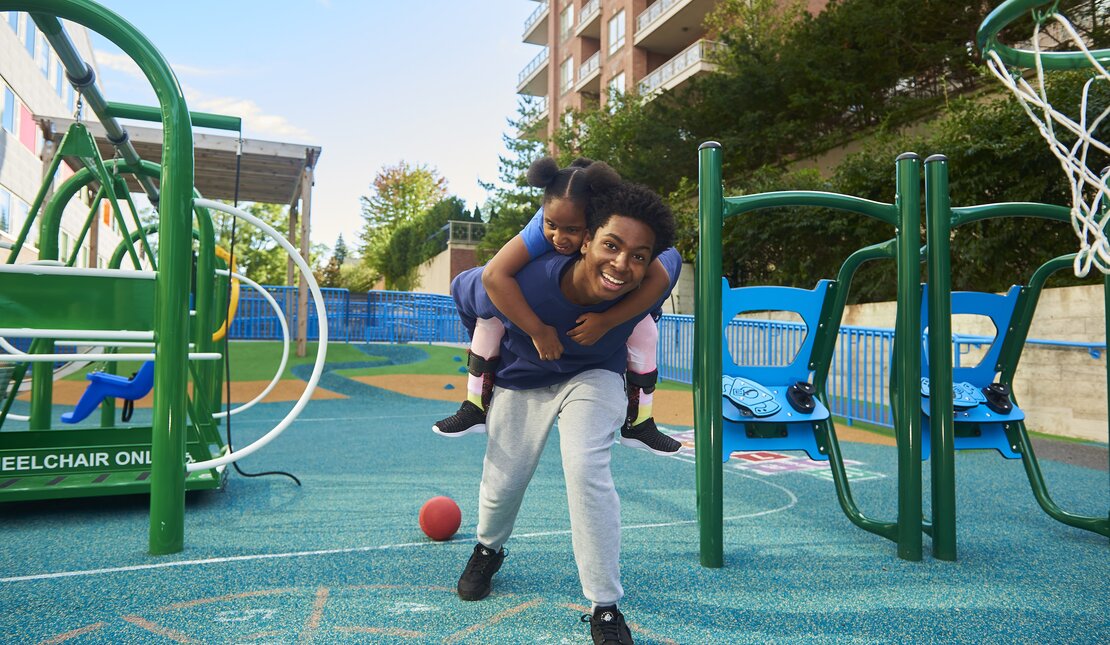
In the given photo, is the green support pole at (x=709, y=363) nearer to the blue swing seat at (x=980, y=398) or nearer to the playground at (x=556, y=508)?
the playground at (x=556, y=508)

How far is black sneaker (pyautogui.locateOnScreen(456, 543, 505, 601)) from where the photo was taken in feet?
8.64

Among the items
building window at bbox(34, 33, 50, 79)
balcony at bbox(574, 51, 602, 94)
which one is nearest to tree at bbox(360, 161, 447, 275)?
balcony at bbox(574, 51, 602, 94)

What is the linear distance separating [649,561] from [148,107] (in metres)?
3.75

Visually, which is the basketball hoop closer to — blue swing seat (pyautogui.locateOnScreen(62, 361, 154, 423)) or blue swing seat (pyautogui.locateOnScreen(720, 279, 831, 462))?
blue swing seat (pyautogui.locateOnScreen(720, 279, 831, 462))

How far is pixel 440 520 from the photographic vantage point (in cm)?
347

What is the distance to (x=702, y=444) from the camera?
3164mm

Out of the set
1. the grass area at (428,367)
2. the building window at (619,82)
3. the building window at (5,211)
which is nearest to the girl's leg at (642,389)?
the grass area at (428,367)

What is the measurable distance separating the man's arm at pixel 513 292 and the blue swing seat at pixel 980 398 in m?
2.35

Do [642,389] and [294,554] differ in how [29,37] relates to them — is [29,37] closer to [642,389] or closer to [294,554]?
[294,554]

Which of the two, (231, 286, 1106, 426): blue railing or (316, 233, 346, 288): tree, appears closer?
(231, 286, 1106, 426): blue railing

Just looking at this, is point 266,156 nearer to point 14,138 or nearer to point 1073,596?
point 14,138

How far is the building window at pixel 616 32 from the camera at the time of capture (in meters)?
31.0

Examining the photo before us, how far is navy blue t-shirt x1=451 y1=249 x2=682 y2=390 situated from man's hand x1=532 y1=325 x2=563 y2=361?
4 cm

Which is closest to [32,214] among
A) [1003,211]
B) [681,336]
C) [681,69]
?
[1003,211]
